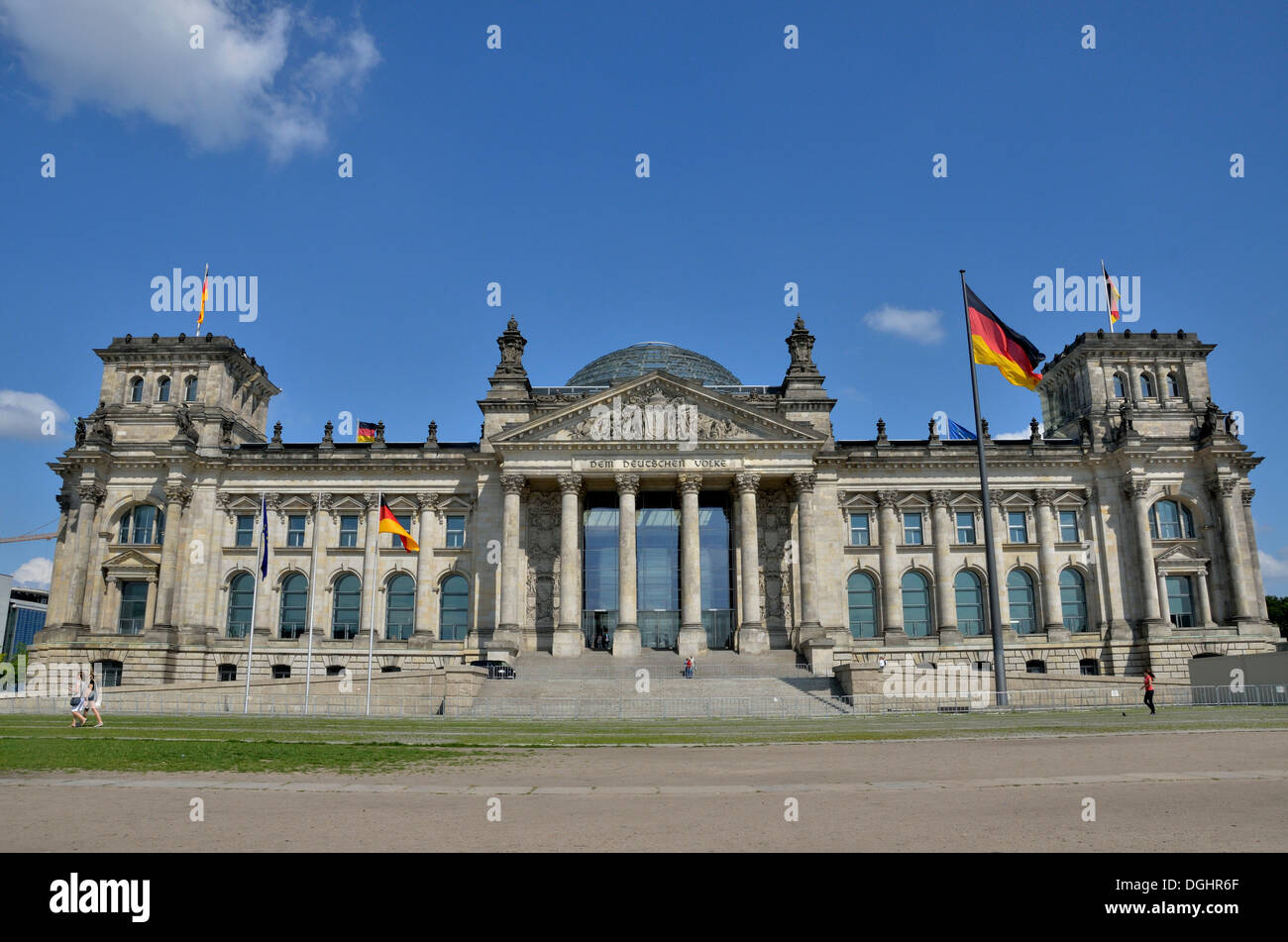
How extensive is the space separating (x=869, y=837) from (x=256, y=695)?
3961 centimetres

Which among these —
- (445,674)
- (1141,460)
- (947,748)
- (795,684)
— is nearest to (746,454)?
(795,684)

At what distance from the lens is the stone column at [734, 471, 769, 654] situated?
176 feet

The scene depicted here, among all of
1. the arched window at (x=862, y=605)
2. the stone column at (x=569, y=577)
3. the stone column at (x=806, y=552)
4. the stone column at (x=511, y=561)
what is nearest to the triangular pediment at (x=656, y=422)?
the stone column at (x=806, y=552)

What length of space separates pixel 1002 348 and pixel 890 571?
25.5 m

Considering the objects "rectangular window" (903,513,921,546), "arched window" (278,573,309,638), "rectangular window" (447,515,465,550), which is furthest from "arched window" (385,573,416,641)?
"rectangular window" (903,513,921,546)

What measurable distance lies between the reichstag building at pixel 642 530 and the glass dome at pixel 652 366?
22.5 feet

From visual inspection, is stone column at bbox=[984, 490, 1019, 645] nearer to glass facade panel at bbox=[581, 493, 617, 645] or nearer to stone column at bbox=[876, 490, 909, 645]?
stone column at bbox=[876, 490, 909, 645]

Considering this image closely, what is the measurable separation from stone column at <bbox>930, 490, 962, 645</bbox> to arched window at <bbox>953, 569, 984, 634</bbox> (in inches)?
20.0

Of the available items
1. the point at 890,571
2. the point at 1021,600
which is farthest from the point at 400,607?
the point at 1021,600

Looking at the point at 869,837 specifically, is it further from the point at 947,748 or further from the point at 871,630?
the point at 871,630

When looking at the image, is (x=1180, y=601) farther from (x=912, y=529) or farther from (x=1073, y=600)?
(x=912, y=529)

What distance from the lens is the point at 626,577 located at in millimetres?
54281
